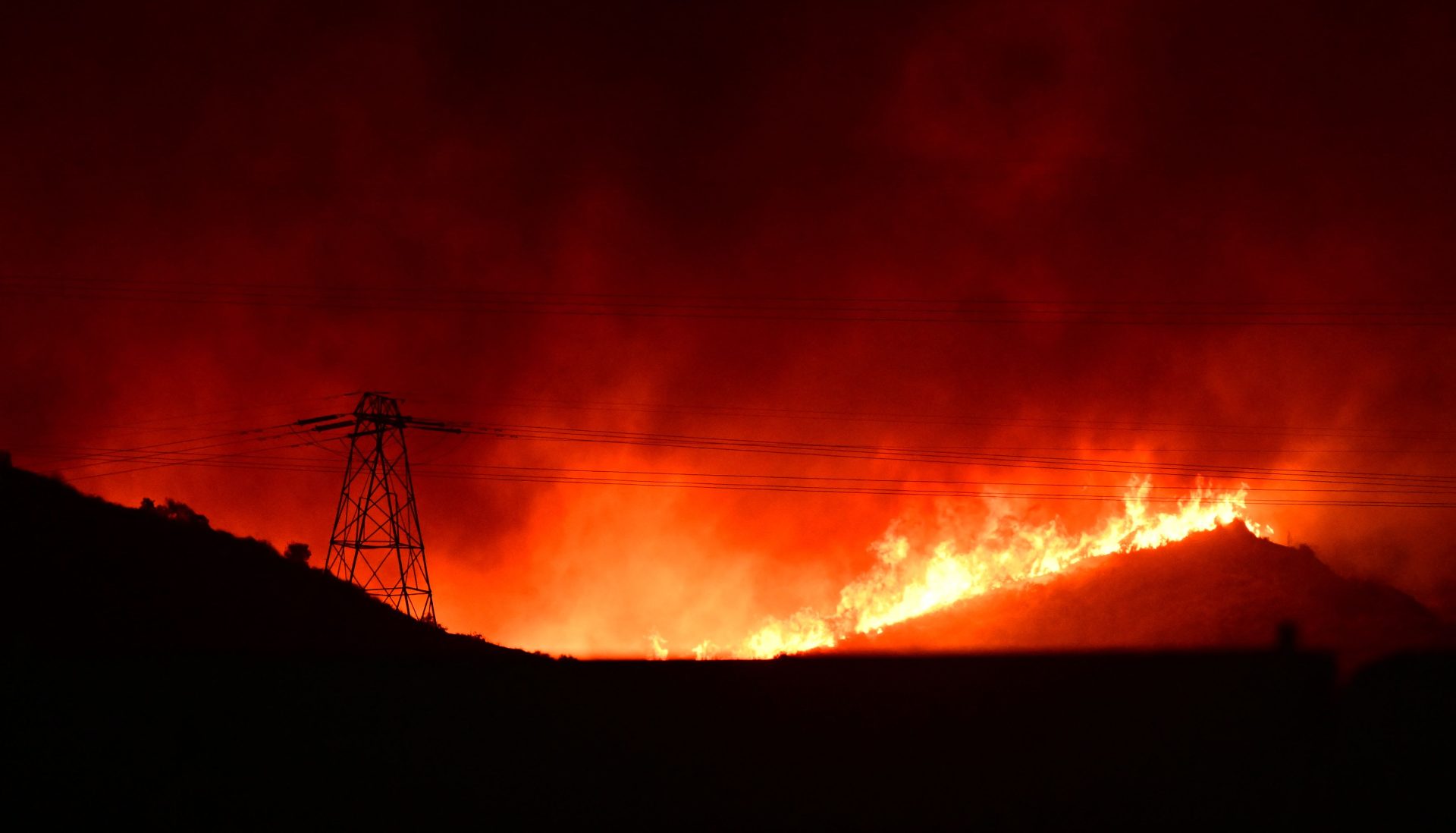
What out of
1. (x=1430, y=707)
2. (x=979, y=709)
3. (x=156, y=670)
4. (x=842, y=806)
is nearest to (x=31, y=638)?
(x=156, y=670)

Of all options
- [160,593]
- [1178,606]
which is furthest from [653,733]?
[1178,606]

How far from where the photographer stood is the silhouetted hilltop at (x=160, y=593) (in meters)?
31.8

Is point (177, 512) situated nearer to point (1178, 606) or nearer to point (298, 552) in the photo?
point (298, 552)

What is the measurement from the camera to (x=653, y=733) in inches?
1169

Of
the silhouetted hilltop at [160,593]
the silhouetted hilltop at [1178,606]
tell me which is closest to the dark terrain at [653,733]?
the silhouetted hilltop at [160,593]

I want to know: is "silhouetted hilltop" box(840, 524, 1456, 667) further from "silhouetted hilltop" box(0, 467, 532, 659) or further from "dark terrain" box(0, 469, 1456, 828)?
"silhouetted hilltop" box(0, 467, 532, 659)

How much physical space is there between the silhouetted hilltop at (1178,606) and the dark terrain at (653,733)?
61.2ft

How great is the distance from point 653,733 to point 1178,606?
37.9 m

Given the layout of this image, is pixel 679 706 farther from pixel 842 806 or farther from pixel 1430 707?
pixel 1430 707

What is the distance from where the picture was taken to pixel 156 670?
91.4ft

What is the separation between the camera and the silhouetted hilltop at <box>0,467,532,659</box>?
31.8 meters

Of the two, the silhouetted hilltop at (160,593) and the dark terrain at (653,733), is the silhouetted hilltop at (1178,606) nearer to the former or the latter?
the dark terrain at (653,733)

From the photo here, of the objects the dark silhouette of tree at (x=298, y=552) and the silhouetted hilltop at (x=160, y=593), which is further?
the dark silhouette of tree at (x=298, y=552)

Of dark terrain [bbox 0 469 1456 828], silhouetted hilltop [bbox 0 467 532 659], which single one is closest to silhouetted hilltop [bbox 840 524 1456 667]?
dark terrain [bbox 0 469 1456 828]
